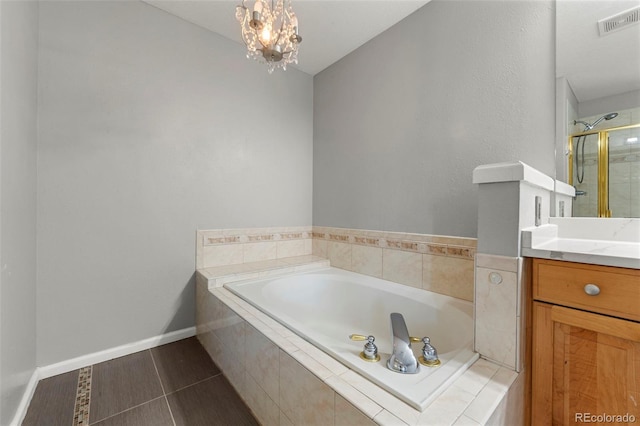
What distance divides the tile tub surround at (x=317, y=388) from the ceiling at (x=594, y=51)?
138cm

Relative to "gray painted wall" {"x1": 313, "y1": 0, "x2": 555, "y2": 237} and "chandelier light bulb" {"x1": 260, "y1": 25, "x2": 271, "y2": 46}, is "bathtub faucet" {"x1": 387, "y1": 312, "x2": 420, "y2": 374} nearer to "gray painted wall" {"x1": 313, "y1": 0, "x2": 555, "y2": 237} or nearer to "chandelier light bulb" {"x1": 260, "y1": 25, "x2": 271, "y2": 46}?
"gray painted wall" {"x1": 313, "y1": 0, "x2": 555, "y2": 237}

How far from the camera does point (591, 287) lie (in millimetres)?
825

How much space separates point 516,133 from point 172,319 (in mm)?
2651

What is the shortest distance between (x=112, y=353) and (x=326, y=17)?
2887 mm

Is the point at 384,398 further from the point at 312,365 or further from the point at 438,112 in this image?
the point at 438,112

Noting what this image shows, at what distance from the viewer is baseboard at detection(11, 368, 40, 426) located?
1.17 m

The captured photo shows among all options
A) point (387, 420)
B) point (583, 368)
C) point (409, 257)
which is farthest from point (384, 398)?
point (409, 257)

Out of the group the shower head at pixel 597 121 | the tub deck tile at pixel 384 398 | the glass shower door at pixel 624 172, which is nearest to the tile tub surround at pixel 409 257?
the glass shower door at pixel 624 172

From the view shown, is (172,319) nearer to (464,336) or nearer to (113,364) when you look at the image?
(113,364)

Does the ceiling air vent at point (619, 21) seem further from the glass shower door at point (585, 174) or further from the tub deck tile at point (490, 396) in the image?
the tub deck tile at point (490, 396)

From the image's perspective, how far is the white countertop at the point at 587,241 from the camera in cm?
82

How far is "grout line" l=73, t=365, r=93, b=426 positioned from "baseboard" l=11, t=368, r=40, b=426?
0.62 feet

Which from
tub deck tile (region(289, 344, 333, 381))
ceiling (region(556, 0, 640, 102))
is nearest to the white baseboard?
tub deck tile (region(289, 344, 333, 381))

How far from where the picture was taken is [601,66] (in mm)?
1190
